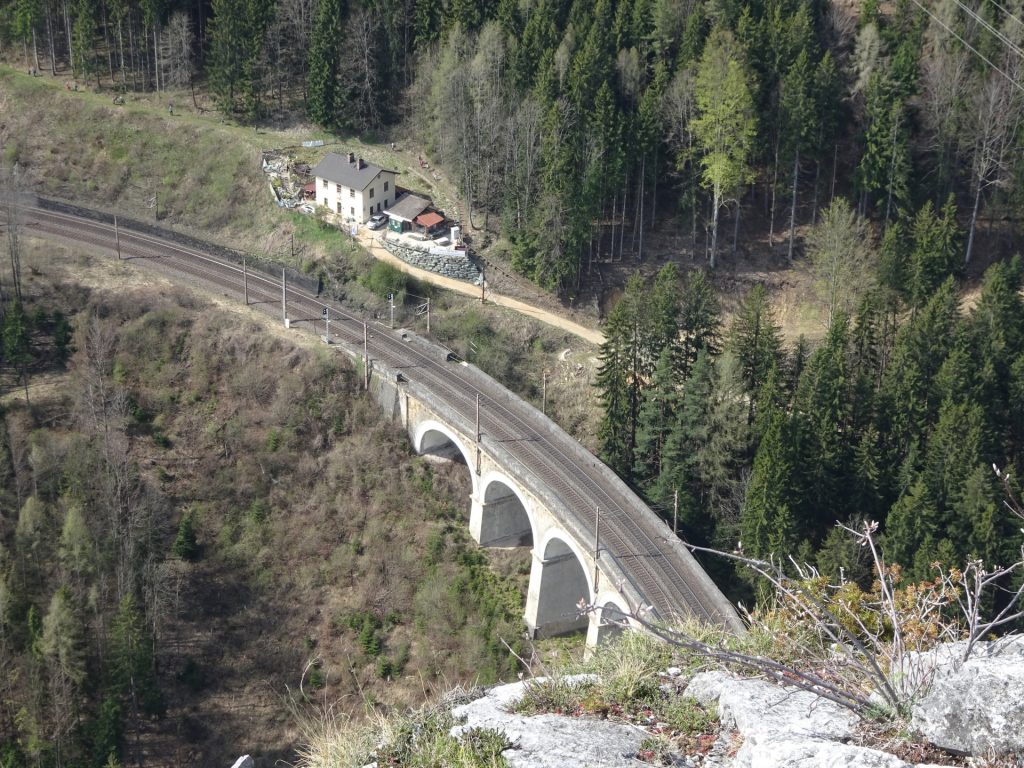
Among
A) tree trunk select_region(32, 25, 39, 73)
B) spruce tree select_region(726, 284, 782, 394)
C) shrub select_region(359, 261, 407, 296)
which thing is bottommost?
spruce tree select_region(726, 284, 782, 394)

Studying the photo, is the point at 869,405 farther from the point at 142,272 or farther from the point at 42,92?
the point at 42,92

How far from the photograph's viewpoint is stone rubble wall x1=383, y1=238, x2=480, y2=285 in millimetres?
77688

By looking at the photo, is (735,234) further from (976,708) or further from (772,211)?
(976,708)

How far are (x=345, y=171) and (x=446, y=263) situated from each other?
397 inches

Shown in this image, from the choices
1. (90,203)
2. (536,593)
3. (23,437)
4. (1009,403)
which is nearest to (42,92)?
(90,203)

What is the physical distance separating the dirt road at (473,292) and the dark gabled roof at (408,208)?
1839mm

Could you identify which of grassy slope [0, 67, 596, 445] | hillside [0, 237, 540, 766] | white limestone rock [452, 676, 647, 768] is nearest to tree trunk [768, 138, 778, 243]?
grassy slope [0, 67, 596, 445]

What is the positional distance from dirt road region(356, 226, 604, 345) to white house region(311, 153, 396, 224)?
6.68 feet

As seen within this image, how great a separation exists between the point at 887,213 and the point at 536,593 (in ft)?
119

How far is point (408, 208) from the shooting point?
3169 inches

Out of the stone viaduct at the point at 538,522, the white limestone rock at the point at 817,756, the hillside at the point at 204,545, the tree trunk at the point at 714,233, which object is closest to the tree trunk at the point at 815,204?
the tree trunk at the point at 714,233

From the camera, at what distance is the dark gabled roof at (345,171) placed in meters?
80.1

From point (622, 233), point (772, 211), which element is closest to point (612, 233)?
point (622, 233)

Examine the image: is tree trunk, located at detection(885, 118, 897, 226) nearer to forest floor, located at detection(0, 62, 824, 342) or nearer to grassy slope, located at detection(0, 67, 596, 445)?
forest floor, located at detection(0, 62, 824, 342)
